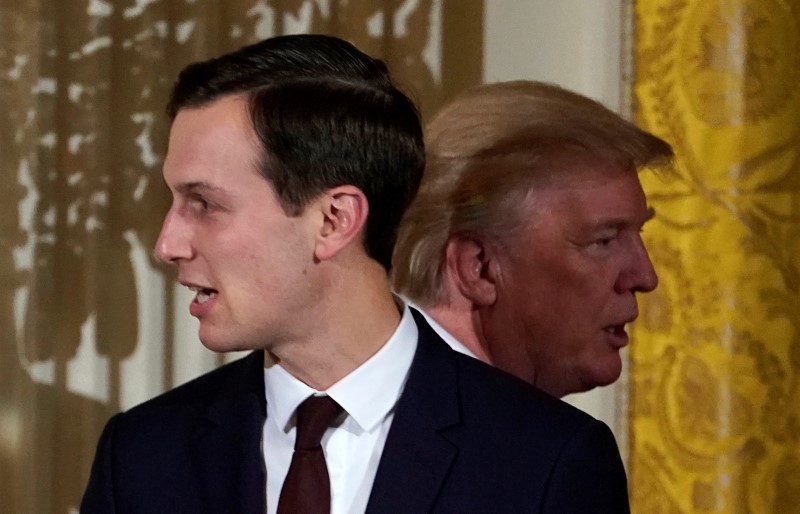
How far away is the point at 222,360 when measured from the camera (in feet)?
9.41

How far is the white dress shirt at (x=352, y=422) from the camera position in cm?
157

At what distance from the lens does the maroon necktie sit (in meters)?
1.53

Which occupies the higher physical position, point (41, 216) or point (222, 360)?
point (41, 216)

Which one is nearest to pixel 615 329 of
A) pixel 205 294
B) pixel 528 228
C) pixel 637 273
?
pixel 637 273

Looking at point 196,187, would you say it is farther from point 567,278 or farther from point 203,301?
point 567,278

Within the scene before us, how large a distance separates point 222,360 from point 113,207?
1.30 ft

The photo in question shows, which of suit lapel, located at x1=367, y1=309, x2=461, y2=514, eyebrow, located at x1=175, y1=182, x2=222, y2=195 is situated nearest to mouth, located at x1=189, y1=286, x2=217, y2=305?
eyebrow, located at x1=175, y1=182, x2=222, y2=195

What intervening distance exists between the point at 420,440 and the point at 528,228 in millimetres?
563

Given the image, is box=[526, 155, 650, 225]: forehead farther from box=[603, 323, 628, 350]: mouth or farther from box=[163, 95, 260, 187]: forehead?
box=[163, 95, 260, 187]: forehead

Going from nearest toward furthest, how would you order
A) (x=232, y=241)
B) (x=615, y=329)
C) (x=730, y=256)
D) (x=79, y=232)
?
(x=232, y=241) < (x=615, y=329) < (x=730, y=256) < (x=79, y=232)

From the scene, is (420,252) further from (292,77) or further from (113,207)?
(113,207)

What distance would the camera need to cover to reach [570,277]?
2.05m

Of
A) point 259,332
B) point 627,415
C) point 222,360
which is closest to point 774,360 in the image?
point 627,415

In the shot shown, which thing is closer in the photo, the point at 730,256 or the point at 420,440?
the point at 420,440
